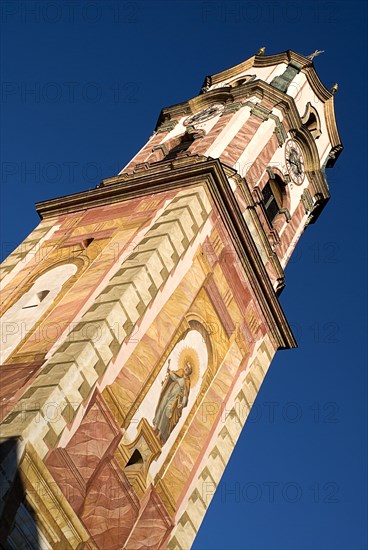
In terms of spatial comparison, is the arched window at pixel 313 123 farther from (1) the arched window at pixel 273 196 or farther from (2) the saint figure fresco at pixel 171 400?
(2) the saint figure fresco at pixel 171 400

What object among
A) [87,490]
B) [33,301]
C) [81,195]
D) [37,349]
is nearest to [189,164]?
[81,195]

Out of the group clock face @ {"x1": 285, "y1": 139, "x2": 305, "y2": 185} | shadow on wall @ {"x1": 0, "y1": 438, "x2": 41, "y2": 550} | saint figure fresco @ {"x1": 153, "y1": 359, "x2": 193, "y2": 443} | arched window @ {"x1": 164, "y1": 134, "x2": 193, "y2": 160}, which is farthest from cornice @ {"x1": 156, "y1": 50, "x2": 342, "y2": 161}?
shadow on wall @ {"x1": 0, "y1": 438, "x2": 41, "y2": 550}

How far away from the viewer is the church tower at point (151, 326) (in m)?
13.3

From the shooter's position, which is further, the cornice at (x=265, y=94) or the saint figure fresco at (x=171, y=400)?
the cornice at (x=265, y=94)

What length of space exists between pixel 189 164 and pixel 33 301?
4422 millimetres

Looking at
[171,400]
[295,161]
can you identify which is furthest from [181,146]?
[171,400]

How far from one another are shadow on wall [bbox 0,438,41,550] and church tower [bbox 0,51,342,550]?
0.02 metres

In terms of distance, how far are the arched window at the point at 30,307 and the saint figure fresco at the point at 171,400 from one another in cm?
263

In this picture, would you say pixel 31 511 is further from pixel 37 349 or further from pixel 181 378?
pixel 181 378

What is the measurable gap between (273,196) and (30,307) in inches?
→ 284

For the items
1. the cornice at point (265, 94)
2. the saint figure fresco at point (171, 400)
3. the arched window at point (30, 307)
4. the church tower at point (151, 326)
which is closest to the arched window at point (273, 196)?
the church tower at point (151, 326)

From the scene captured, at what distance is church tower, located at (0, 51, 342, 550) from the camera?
43.5 ft

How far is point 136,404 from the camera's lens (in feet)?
48.5

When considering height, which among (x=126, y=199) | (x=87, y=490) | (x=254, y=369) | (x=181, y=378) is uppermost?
(x=126, y=199)
